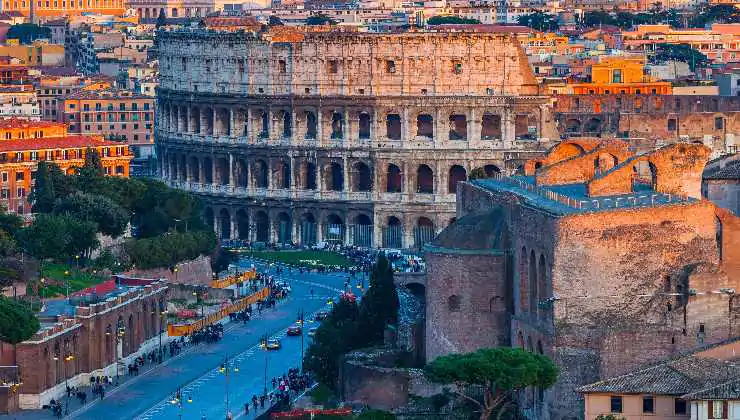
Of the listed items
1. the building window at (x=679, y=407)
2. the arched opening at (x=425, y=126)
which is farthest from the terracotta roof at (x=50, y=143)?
the building window at (x=679, y=407)

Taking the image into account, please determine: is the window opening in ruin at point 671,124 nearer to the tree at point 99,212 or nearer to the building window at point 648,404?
the tree at point 99,212

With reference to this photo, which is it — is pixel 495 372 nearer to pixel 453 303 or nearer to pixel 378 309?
pixel 453 303

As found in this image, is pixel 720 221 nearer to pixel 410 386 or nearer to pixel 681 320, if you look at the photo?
Result: pixel 681 320

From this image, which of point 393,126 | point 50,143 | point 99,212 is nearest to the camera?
point 99,212

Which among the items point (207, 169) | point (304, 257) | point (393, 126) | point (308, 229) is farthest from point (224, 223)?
point (304, 257)

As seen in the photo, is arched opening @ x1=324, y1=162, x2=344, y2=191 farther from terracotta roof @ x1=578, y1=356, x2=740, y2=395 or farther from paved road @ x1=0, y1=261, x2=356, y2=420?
terracotta roof @ x1=578, y1=356, x2=740, y2=395

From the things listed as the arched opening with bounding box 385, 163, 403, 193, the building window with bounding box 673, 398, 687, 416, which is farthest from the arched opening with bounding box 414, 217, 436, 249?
the building window with bounding box 673, 398, 687, 416
